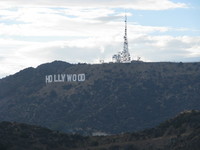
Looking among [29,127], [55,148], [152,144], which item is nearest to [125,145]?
[152,144]

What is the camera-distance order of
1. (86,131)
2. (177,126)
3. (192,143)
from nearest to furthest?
(192,143) < (177,126) < (86,131)

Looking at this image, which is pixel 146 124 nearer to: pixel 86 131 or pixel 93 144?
pixel 86 131

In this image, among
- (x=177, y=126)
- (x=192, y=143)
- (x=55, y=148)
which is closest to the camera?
(x=192, y=143)

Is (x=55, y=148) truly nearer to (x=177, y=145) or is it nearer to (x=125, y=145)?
(x=125, y=145)

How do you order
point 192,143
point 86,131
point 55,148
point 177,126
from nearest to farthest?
point 192,143
point 55,148
point 177,126
point 86,131

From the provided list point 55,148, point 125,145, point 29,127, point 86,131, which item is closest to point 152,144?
point 125,145

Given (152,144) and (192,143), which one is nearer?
(192,143)
